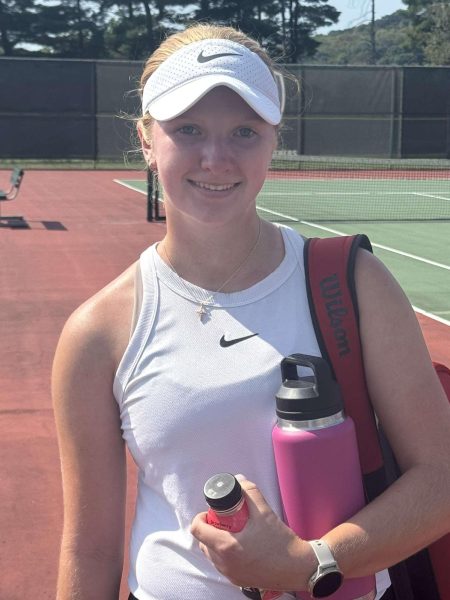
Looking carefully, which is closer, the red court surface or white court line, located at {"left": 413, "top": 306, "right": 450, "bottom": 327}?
the red court surface

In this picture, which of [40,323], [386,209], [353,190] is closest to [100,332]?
[40,323]

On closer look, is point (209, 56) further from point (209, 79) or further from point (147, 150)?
point (147, 150)

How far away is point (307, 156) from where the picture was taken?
2950cm

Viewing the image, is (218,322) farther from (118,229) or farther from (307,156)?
(307,156)

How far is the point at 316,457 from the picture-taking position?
67.1 inches

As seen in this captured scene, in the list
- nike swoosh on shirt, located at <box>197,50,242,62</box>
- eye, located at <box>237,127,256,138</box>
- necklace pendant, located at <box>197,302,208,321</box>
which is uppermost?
nike swoosh on shirt, located at <box>197,50,242,62</box>

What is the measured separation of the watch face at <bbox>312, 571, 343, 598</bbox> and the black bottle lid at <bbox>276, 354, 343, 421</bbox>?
0.83ft

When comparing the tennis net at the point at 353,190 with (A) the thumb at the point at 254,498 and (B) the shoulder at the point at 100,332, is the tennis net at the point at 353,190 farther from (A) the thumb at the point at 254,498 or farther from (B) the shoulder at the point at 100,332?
(A) the thumb at the point at 254,498

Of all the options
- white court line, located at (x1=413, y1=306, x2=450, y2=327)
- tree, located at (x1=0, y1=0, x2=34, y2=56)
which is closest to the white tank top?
white court line, located at (x1=413, y1=306, x2=450, y2=327)

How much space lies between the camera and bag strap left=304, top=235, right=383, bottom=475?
182 cm

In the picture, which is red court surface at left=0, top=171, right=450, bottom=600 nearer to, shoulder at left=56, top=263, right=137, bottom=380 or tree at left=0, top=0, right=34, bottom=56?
shoulder at left=56, top=263, right=137, bottom=380

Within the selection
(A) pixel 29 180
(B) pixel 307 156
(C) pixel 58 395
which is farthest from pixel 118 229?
(B) pixel 307 156

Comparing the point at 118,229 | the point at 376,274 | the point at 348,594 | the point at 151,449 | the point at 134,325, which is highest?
the point at 376,274

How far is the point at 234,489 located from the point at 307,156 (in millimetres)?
28317
